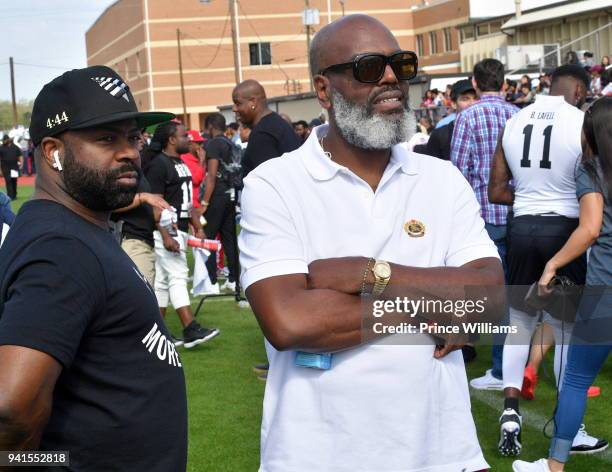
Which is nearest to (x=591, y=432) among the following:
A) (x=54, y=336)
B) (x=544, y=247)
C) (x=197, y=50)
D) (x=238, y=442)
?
(x=544, y=247)

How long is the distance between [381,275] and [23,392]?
3.37ft

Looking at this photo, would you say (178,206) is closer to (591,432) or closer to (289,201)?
(591,432)

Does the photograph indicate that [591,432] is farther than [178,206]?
No

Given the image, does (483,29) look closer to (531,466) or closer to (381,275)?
(531,466)

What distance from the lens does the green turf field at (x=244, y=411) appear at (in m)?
5.64

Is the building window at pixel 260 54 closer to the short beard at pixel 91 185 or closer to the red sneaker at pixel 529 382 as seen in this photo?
the red sneaker at pixel 529 382

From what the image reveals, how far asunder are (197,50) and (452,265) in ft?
248

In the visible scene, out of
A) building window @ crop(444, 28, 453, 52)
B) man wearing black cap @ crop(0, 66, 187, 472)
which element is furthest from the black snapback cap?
Result: building window @ crop(444, 28, 453, 52)

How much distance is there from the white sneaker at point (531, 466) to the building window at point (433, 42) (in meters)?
68.5

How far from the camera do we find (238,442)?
238 inches

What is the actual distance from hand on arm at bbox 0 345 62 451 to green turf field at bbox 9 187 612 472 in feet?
11.6

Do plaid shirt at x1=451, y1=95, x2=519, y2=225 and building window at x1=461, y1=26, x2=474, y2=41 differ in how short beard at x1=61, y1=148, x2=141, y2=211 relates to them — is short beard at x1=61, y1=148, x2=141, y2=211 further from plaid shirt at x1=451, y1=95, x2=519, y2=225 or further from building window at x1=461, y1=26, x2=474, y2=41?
building window at x1=461, y1=26, x2=474, y2=41

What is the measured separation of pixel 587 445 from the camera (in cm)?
549

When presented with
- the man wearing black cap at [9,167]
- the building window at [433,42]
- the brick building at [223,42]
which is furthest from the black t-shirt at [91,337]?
the brick building at [223,42]
